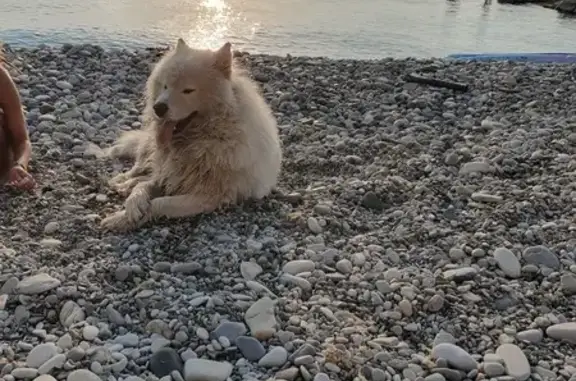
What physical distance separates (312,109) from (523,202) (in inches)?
98.2

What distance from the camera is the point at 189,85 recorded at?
3.88 metres

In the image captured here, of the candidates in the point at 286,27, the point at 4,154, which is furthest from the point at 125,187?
the point at 286,27

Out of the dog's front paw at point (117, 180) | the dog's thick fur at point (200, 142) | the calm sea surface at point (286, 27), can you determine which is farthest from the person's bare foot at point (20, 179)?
the calm sea surface at point (286, 27)

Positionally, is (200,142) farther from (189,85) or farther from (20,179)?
(20,179)

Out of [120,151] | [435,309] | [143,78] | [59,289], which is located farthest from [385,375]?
[143,78]

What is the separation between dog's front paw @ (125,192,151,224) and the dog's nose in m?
0.50

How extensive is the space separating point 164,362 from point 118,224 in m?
1.32

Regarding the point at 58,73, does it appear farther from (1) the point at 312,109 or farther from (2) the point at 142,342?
(2) the point at 142,342

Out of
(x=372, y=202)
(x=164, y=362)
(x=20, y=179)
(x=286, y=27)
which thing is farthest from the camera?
(x=286, y=27)

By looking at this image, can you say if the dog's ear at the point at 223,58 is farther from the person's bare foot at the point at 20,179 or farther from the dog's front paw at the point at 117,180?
the person's bare foot at the point at 20,179

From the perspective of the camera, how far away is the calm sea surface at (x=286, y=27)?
10930mm

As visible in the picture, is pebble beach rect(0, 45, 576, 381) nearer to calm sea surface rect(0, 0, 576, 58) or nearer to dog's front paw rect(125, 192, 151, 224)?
dog's front paw rect(125, 192, 151, 224)

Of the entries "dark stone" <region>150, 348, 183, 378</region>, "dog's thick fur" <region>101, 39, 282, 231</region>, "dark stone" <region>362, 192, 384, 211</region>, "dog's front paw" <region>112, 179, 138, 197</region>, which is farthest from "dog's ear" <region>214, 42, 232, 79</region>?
"dark stone" <region>150, 348, 183, 378</region>

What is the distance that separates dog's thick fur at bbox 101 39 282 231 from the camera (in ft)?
12.8
